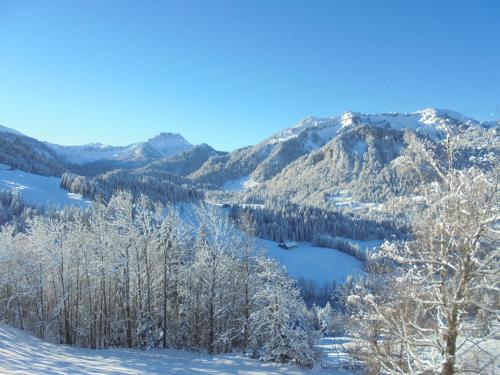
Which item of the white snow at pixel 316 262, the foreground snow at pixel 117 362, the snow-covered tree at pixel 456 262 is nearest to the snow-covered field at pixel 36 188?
the white snow at pixel 316 262

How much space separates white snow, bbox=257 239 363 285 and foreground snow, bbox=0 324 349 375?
10129cm

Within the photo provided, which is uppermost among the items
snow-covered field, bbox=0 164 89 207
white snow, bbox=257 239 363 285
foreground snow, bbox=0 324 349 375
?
snow-covered field, bbox=0 164 89 207

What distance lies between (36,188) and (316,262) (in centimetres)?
13494

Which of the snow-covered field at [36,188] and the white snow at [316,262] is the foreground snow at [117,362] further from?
the snow-covered field at [36,188]

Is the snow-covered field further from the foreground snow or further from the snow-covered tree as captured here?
the snow-covered tree

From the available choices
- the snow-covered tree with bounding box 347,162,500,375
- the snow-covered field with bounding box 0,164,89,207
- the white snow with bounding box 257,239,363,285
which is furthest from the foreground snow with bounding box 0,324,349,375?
the snow-covered field with bounding box 0,164,89,207

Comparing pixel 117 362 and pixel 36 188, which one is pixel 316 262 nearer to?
pixel 117 362

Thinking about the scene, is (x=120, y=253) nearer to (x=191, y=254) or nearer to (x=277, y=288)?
(x=191, y=254)

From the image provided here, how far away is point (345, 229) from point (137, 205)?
16356cm

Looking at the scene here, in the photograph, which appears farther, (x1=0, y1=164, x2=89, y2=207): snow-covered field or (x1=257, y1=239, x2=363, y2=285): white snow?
(x1=0, y1=164, x2=89, y2=207): snow-covered field

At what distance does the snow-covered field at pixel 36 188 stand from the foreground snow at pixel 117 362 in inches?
5671

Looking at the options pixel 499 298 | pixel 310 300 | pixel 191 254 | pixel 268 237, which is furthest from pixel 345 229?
pixel 499 298

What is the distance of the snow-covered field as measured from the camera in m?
162

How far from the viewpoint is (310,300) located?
10969cm
